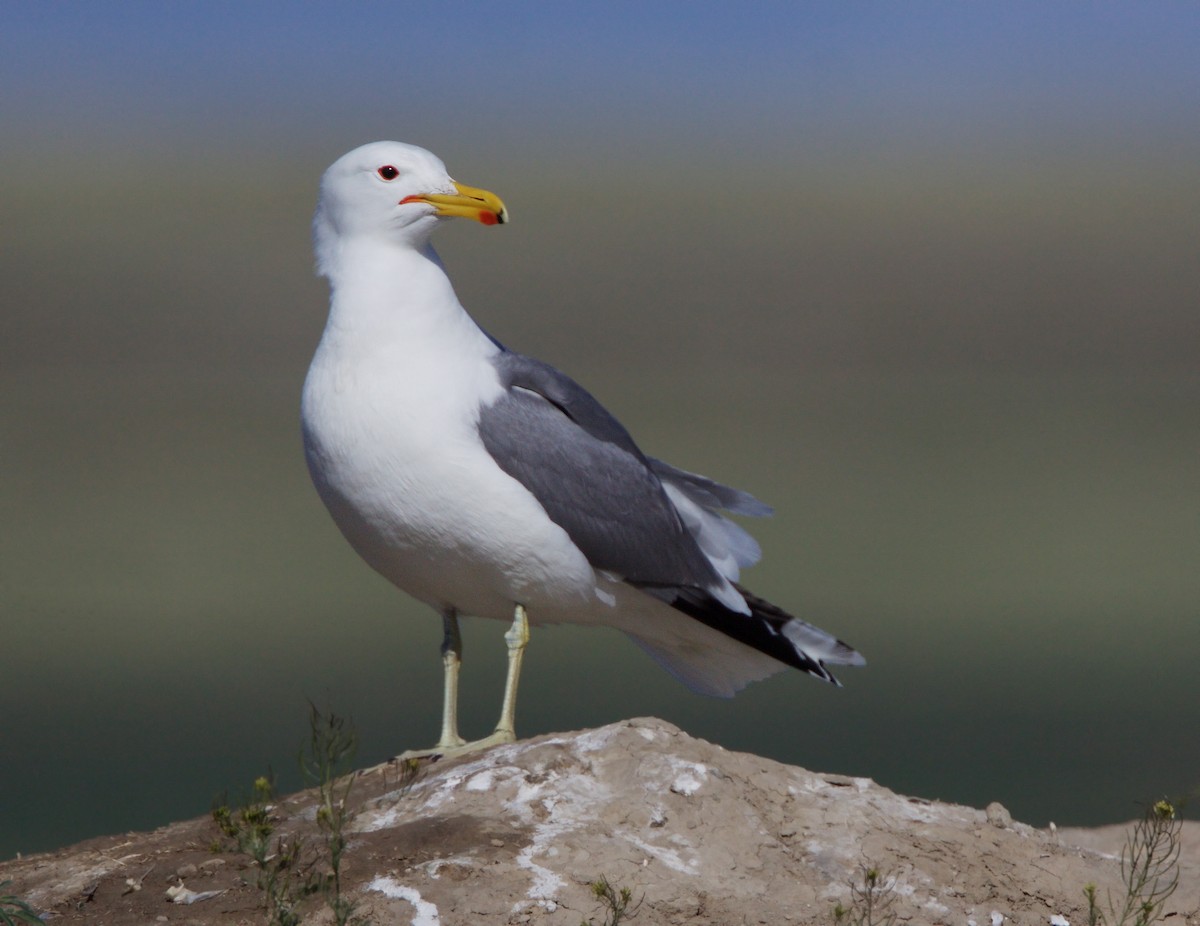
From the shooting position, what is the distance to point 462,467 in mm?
6480

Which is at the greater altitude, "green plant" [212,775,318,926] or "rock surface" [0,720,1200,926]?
"green plant" [212,775,318,926]

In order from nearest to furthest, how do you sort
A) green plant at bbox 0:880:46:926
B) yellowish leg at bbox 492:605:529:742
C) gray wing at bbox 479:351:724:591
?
green plant at bbox 0:880:46:926
gray wing at bbox 479:351:724:591
yellowish leg at bbox 492:605:529:742

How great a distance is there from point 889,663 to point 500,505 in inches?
718

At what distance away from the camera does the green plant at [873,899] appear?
17.8 feet

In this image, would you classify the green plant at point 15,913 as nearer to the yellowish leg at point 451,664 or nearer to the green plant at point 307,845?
the green plant at point 307,845

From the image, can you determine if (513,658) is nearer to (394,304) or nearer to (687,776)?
(687,776)

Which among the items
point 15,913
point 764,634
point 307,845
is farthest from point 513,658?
point 15,913

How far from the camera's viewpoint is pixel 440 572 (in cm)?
672

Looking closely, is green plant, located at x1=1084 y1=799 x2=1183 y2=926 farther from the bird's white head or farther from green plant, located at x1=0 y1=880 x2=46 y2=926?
the bird's white head

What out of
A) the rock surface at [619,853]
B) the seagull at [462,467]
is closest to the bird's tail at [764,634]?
the seagull at [462,467]

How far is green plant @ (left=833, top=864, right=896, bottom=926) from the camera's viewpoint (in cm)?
542

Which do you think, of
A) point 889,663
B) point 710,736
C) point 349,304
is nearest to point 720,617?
point 349,304

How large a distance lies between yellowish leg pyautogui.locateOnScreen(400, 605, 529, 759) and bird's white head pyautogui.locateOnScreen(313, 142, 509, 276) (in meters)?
1.44

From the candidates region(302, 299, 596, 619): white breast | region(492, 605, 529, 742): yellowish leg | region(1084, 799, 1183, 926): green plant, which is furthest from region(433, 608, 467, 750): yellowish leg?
region(1084, 799, 1183, 926): green plant
